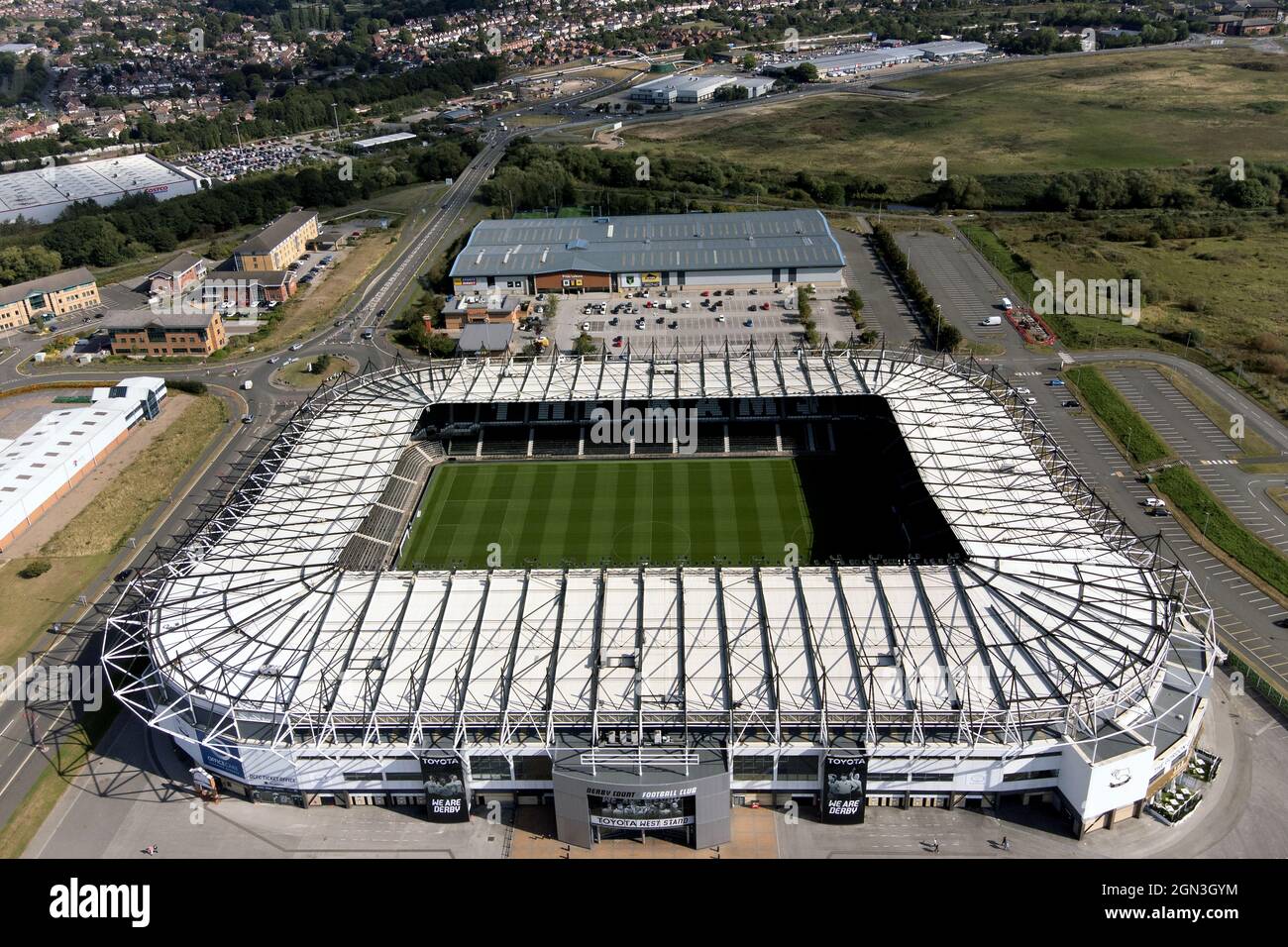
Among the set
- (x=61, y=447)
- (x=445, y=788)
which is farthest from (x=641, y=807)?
(x=61, y=447)

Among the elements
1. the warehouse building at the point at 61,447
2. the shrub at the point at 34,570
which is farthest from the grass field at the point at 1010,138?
the shrub at the point at 34,570

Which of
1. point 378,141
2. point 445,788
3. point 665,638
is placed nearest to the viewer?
point 445,788

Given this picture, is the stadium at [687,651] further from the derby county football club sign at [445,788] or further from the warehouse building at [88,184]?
the warehouse building at [88,184]

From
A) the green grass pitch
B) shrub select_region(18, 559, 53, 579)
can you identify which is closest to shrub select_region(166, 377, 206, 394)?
shrub select_region(18, 559, 53, 579)

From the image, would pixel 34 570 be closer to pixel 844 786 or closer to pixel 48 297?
pixel 844 786

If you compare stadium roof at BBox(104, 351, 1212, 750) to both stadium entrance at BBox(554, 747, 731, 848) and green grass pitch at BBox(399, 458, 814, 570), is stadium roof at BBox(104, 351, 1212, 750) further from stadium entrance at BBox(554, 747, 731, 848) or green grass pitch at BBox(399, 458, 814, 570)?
green grass pitch at BBox(399, 458, 814, 570)

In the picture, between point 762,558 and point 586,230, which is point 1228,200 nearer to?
point 586,230
